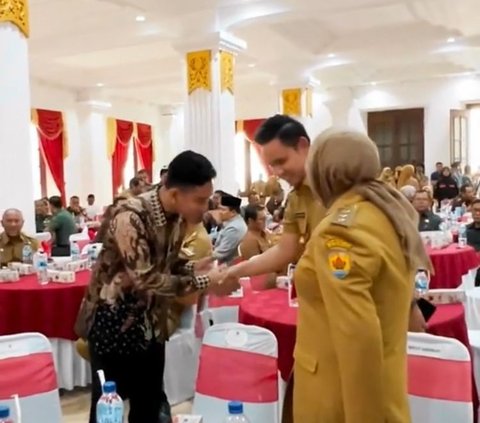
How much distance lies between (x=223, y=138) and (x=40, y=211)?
3194 mm

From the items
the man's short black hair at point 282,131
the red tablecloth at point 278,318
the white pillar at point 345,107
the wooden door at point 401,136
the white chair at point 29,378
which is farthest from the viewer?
the white pillar at point 345,107

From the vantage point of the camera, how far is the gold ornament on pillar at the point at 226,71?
9023mm

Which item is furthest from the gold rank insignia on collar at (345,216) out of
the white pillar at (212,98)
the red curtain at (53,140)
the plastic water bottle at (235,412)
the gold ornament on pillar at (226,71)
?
the red curtain at (53,140)

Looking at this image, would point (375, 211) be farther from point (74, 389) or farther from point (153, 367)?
point (74, 389)

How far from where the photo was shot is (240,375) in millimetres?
2258

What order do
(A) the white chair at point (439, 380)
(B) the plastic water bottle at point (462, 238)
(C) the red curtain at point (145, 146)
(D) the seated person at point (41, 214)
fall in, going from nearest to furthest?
(A) the white chair at point (439, 380)
(B) the plastic water bottle at point (462, 238)
(D) the seated person at point (41, 214)
(C) the red curtain at point (145, 146)

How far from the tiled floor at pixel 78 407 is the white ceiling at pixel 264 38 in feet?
16.4

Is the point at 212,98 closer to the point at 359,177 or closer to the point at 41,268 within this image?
the point at 41,268

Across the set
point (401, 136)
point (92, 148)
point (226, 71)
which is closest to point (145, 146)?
point (92, 148)

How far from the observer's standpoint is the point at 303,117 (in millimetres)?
12953

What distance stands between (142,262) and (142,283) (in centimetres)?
7

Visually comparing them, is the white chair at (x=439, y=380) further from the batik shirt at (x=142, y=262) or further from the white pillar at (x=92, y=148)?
the white pillar at (x=92, y=148)

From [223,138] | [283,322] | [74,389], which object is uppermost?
[223,138]

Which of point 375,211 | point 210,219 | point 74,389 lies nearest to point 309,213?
point 375,211
